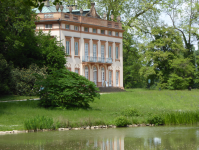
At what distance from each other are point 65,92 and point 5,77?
1013 cm

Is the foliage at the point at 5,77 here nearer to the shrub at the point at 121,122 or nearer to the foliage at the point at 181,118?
the shrub at the point at 121,122

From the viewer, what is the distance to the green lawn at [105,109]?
19.3 meters

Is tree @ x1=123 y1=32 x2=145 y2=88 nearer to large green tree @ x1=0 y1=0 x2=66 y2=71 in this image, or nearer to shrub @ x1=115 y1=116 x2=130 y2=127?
large green tree @ x1=0 y1=0 x2=66 y2=71

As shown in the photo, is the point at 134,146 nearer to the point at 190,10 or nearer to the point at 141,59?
the point at 141,59

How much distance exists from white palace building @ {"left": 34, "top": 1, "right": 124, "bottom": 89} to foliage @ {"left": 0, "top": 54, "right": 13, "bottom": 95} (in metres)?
13.6

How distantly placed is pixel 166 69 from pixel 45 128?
147ft

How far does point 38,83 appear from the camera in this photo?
26062 millimetres

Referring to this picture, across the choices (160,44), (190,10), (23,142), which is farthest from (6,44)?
(190,10)

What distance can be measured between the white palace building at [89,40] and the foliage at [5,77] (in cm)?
1363

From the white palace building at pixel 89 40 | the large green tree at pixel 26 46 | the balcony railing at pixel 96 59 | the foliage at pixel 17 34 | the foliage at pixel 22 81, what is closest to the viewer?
the foliage at pixel 17 34

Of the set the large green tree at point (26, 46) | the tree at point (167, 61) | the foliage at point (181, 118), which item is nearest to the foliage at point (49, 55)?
the large green tree at point (26, 46)

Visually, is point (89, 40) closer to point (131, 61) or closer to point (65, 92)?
point (131, 61)

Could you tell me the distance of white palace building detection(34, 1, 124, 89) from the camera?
4753 cm

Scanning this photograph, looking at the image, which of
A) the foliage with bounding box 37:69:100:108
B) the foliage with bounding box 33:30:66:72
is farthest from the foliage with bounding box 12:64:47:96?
the foliage with bounding box 37:69:100:108
